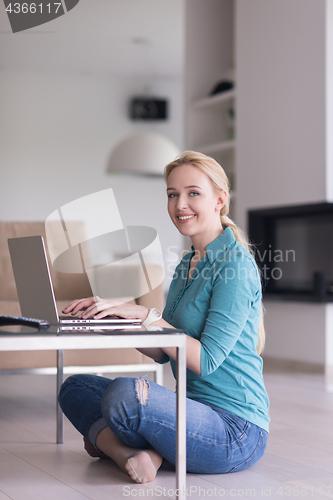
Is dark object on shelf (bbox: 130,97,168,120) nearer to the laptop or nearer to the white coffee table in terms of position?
the laptop

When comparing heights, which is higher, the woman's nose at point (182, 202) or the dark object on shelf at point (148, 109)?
the dark object on shelf at point (148, 109)

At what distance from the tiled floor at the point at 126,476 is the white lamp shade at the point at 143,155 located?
2.84 meters

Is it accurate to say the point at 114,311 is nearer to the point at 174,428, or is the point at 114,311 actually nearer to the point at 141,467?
the point at 174,428

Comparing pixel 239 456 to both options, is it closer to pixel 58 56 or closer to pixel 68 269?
pixel 68 269

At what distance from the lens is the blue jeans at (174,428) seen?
1.47 m

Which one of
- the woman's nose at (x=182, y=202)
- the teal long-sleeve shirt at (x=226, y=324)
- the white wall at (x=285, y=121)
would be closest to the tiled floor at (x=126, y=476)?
the teal long-sleeve shirt at (x=226, y=324)

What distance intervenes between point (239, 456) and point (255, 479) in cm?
9

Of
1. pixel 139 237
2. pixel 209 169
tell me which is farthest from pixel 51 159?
pixel 209 169

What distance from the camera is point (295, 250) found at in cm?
427

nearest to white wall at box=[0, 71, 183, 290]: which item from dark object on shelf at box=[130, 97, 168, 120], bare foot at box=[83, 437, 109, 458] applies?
dark object on shelf at box=[130, 97, 168, 120]

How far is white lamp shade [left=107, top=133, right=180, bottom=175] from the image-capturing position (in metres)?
5.13

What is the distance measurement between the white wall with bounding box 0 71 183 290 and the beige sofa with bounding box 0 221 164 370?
337 cm

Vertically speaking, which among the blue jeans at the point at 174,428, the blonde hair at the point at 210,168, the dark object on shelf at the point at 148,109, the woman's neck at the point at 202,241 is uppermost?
the dark object on shelf at the point at 148,109
